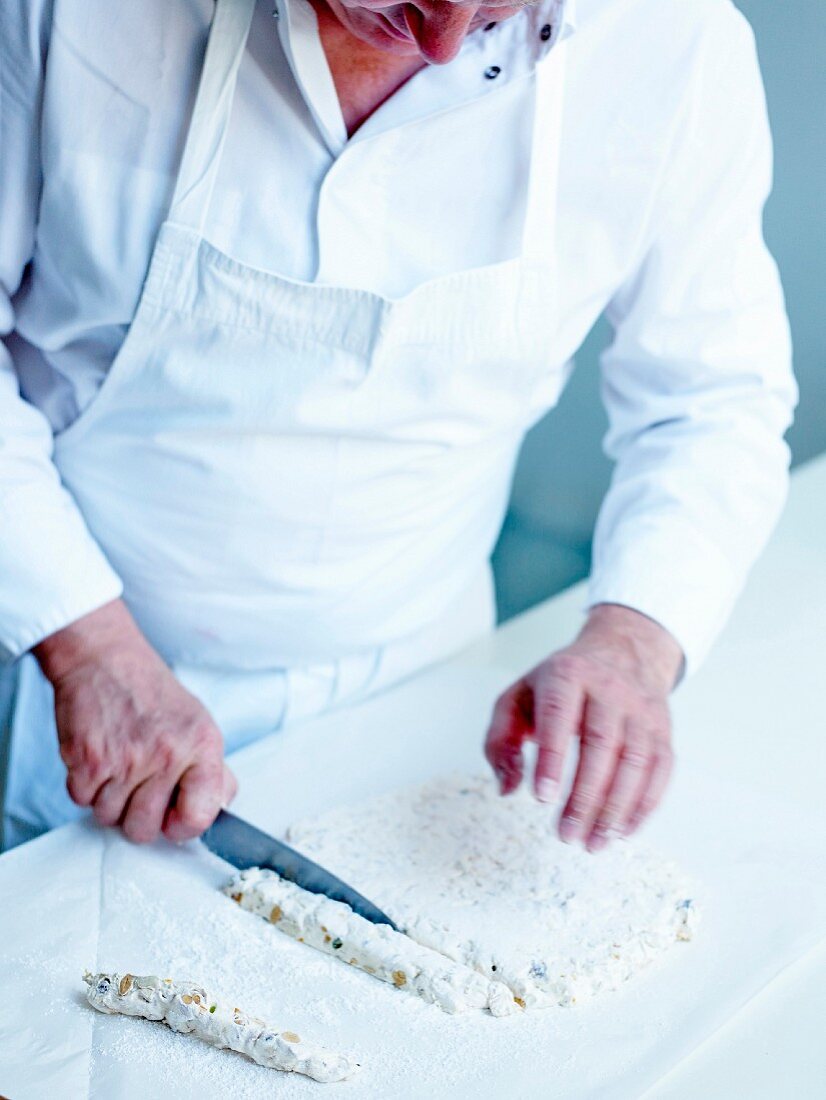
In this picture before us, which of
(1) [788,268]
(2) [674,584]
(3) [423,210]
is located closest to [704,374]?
(2) [674,584]

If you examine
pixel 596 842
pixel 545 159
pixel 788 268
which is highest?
pixel 545 159

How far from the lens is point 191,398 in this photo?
0.97m

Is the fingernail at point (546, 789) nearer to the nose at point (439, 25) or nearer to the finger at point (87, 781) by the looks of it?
the finger at point (87, 781)

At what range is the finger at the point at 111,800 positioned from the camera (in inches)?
Result: 36.4

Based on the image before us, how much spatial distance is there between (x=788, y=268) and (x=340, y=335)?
1223mm

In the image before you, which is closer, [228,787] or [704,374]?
[228,787]

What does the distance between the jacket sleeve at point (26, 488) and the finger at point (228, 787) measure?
6.3 inches

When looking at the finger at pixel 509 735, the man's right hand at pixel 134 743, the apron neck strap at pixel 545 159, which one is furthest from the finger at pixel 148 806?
the apron neck strap at pixel 545 159

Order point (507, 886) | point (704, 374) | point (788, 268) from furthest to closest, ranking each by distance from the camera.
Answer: point (788, 268) → point (704, 374) → point (507, 886)

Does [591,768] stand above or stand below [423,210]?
below

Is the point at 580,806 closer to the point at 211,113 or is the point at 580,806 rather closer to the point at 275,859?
the point at 275,859

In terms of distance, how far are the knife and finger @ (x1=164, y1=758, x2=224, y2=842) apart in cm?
1

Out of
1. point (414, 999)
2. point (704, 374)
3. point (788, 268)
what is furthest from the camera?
point (788, 268)

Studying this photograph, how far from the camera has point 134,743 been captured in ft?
3.04
